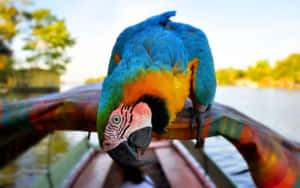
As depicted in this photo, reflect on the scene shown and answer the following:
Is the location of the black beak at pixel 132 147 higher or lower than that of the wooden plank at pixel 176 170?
higher

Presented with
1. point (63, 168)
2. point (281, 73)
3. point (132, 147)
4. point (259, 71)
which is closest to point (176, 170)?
point (63, 168)

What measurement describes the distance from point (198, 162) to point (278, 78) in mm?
22398

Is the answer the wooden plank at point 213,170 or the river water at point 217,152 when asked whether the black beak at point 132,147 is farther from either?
the wooden plank at point 213,170

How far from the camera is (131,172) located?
2.47 m

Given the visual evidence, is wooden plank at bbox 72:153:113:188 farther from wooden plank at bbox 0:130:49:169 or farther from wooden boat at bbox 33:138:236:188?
wooden plank at bbox 0:130:49:169

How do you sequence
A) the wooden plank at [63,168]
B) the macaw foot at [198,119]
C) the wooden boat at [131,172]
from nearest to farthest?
the macaw foot at [198,119]
the wooden plank at [63,168]
the wooden boat at [131,172]

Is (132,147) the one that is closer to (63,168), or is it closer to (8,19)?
(63,168)

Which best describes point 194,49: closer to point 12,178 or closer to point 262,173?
point 262,173

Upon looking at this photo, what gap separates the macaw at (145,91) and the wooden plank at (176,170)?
1.46 meters

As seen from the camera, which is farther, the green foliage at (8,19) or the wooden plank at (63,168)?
the green foliage at (8,19)

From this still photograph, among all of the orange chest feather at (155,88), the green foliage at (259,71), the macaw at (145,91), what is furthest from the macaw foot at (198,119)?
the green foliage at (259,71)

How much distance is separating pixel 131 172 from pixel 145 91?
203 cm

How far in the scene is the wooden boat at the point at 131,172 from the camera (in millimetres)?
2184

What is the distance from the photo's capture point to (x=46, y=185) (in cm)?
200
